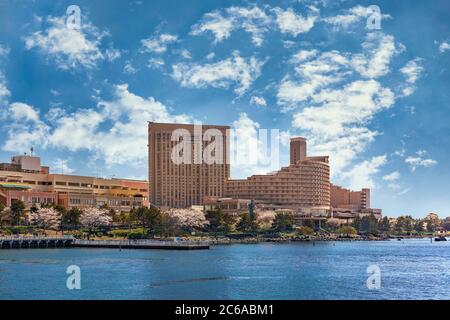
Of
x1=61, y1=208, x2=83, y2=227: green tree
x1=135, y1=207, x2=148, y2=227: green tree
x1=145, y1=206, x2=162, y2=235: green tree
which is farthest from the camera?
x1=135, y1=207, x2=148, y2=227: green tree

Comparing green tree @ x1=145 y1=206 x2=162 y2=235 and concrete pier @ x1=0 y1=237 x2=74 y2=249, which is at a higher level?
green tree @ x1=145 y1=206 x2=162 y2=235

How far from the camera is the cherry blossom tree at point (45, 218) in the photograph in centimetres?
18650

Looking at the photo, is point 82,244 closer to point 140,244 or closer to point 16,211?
point 140,244

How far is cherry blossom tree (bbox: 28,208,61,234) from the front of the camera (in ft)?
612

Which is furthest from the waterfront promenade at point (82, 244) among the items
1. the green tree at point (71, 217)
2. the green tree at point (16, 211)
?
the green tree at point (71, 217)

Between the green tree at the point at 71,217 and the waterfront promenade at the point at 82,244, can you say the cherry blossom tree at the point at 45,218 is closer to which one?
the green tree at the point at 71,217

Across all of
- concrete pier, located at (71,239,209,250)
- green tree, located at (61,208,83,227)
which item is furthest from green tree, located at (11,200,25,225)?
concrete pier, located at (71,239,209,250)

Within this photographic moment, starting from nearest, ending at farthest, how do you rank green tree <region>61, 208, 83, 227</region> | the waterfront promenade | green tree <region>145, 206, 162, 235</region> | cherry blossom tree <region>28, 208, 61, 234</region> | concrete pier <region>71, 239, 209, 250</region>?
1. the waterfront promenade
2. concrete pier <region>71, 239, 209, 250</region>
3. cherry blossom tree <region>28, 208, 61, 234</region>
4. green tree <region>61, 208, 83, 227</region>
5. green tree <region>145, 206, 162, 235</region>

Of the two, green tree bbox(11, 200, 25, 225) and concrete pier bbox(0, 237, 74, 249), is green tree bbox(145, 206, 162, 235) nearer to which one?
concrete pier bbox(0, 237, 74, 249)
